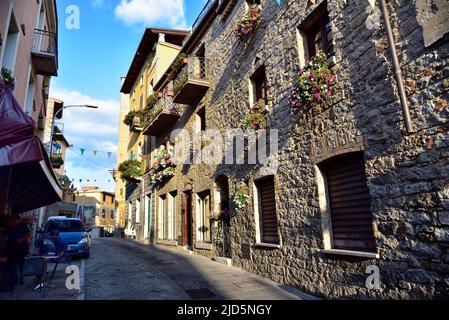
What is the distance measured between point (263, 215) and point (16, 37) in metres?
8.52

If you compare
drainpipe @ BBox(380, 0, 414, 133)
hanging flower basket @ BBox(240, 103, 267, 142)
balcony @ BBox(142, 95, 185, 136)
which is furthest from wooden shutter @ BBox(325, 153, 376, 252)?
balcony @ BBox(142, 95, 185, 136)

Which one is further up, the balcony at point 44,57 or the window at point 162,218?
the balcony at point 44,57

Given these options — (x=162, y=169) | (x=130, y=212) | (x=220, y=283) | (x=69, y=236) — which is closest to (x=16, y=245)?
(x=220, y=283)

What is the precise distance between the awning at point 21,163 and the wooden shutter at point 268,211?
208 inches

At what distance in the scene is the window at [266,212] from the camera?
800 cm

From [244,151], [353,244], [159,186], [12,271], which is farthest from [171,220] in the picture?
[353,244]

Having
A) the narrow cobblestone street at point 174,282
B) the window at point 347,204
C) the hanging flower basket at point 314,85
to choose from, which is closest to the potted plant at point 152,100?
the narrow cobblestone street at point 174,282

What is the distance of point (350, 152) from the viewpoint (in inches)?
216

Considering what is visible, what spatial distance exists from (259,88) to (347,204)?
186 inches

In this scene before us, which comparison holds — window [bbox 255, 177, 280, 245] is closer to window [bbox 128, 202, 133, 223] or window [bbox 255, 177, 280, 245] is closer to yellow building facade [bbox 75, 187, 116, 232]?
window [bbox 128, 202, 133, 223]

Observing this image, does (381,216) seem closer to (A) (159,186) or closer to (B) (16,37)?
(B) (16,37)

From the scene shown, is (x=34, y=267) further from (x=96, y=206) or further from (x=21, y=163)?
(x=96, y=206)

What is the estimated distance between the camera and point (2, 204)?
7906 millimetres

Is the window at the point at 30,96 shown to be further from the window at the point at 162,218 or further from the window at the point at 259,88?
the window at the point at 259,88
